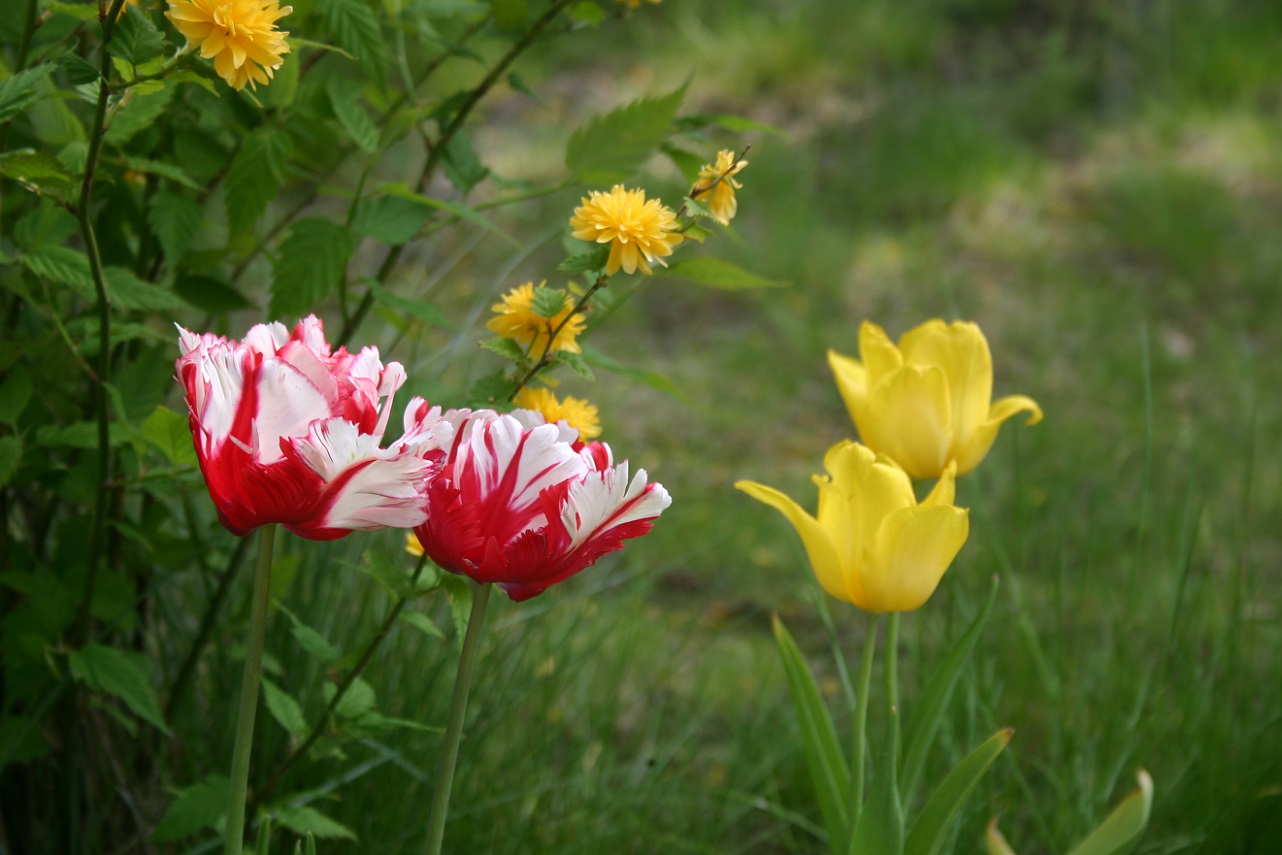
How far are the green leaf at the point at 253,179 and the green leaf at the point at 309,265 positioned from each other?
0.05m

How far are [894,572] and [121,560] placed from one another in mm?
784

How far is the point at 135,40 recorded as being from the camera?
0.77m

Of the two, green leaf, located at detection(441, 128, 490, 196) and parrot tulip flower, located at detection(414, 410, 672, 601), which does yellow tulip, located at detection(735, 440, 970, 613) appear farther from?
green leaf, located at detection(441, 128, 490, 196)

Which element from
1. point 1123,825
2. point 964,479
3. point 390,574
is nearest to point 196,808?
point 390,574

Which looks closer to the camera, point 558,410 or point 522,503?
point 522,503

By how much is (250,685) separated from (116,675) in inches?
15.8

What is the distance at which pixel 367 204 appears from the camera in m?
1.12

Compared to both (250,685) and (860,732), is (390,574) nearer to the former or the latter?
(250,685)

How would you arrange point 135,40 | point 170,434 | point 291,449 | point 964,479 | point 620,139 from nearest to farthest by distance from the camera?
point 291,449, point 135,40, point 170,434, point 620,139, point 964,479

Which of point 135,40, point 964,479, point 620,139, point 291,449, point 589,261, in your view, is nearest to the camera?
point 291,449

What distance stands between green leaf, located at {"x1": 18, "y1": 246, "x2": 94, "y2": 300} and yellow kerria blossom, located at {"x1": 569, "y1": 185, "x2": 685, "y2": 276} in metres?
0.41

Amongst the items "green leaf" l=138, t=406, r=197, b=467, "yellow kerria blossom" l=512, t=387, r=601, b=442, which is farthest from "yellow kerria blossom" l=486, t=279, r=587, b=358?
"green leaf" l=138, t=406, r=197, b=467

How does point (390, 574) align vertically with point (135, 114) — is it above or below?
below

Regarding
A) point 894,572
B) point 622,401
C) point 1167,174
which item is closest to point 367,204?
point 894,572
